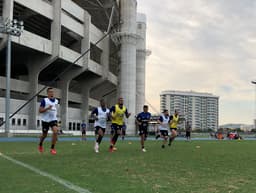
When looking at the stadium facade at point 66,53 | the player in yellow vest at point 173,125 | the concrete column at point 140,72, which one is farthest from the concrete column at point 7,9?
the concrete column at point 140,72

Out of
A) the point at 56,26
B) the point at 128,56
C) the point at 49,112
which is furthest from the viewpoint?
the point at 128,56

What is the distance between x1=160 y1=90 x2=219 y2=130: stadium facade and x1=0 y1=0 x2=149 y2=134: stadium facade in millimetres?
74826

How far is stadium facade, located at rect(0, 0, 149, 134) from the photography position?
161ft

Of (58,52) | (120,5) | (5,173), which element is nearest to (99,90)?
(120,5)

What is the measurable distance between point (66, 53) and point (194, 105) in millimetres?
109374

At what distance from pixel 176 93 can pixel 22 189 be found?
148 metres

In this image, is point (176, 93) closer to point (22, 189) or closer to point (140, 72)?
point (140, 72)

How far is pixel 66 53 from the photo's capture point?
174 feet

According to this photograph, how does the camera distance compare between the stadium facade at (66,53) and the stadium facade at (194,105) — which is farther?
the stadium facade at (194,105)

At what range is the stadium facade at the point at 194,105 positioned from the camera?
502 ft

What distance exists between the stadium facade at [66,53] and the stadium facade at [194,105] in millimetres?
74826

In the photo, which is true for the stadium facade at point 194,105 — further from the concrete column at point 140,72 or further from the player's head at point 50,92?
the player's head at point 50,92

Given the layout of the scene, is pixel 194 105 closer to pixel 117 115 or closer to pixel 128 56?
pixel 128 56

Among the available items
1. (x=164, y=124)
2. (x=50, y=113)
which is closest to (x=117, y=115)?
(x=50, y=113)
